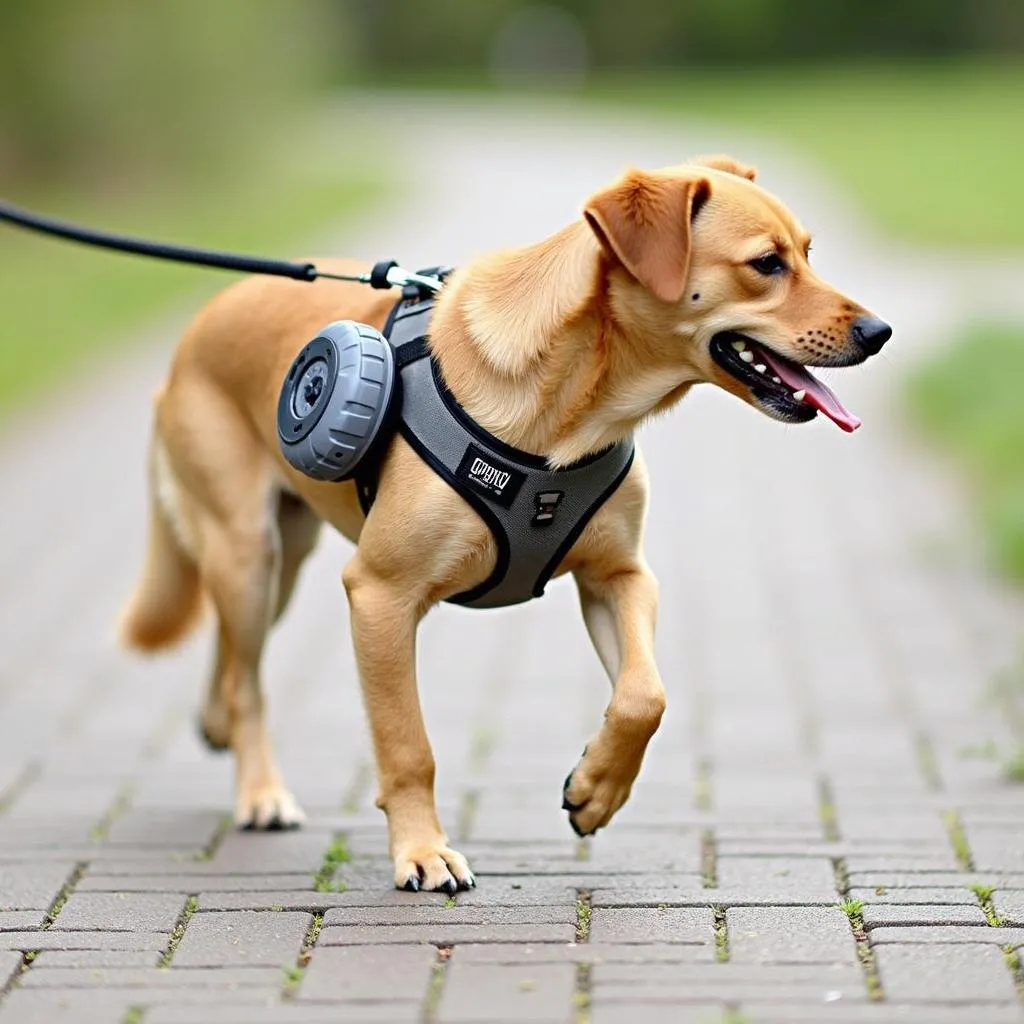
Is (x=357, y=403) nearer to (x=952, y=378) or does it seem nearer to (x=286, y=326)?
(x=286, y=326)

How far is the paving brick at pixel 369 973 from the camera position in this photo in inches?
141

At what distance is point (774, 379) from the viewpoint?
4.14 m

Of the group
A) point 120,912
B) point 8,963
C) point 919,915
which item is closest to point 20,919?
point 120,912

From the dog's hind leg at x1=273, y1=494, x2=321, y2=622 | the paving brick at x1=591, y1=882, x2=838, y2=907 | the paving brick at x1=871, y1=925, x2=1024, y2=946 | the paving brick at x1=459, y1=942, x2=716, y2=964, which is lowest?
the paving brick at x1=459, y1=942, x2=716, y2=964

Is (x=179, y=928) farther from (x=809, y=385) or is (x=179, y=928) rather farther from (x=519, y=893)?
(x=809, y=385)

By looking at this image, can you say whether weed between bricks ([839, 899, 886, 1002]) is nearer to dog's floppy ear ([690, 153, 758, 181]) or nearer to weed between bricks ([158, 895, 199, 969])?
weed between bricks ([158, 895, 199, 969])

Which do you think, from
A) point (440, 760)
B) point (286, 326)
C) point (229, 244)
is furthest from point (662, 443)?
point (229, 244)

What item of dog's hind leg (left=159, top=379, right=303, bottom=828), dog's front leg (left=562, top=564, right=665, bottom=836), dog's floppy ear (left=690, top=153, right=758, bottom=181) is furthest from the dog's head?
dog's hind leg (left=159, top=379, right=303, bottom=828)

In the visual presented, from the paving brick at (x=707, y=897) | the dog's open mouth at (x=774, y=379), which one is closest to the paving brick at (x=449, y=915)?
the paving brick at (x=707, y=897)

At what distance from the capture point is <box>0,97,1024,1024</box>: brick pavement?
3.67m

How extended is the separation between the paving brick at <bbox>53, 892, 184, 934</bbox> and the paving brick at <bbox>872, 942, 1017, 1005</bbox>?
154cm

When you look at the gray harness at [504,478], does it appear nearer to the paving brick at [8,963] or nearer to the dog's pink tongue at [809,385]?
the dog's pink tongue at [809,385]

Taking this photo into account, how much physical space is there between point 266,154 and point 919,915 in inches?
1224

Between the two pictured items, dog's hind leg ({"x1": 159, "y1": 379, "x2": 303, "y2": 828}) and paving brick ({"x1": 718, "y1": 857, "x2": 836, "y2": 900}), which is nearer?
paving brick ({"x1": 718, "y1": 857, "x2": 836, "y2": 900})
